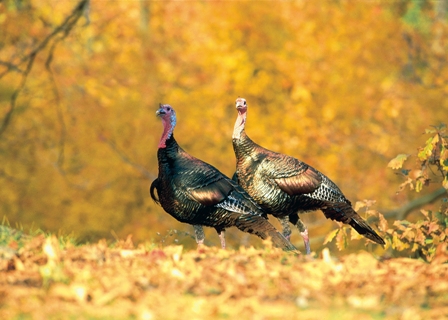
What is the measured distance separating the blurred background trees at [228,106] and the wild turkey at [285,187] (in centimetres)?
688

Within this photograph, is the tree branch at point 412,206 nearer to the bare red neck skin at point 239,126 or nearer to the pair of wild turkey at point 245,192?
the pair of wild turkey at point 245,192

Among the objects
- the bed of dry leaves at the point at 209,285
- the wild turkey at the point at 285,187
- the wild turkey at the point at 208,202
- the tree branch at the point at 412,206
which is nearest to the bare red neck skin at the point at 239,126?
the wild turkey at the point at 285,187

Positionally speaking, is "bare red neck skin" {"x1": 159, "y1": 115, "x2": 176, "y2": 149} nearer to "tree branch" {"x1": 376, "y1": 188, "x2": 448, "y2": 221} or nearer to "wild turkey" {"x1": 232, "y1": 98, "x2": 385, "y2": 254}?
"wild turkey" {"x1": 232, "y1": 98, "x2": 385, "y2": 254}

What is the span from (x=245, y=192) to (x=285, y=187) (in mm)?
424

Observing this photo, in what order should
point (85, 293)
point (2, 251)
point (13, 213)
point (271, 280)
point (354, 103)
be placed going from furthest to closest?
point (13, 213)
point (354, 103)
point (2, 251)
point (271, 280)
point (85, 293)

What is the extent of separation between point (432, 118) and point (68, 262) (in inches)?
461

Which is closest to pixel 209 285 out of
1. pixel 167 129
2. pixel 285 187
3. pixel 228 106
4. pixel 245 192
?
pixel 245 192

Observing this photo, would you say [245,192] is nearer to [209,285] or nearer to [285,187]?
[285,187]

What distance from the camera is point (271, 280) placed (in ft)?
19.2

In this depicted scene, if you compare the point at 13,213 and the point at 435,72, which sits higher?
the point at 435,72

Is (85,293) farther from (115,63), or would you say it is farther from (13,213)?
(115,63)

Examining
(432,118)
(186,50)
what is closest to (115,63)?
(186,50)

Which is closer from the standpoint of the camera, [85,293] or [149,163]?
[85,293]

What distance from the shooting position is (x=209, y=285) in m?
5.65
